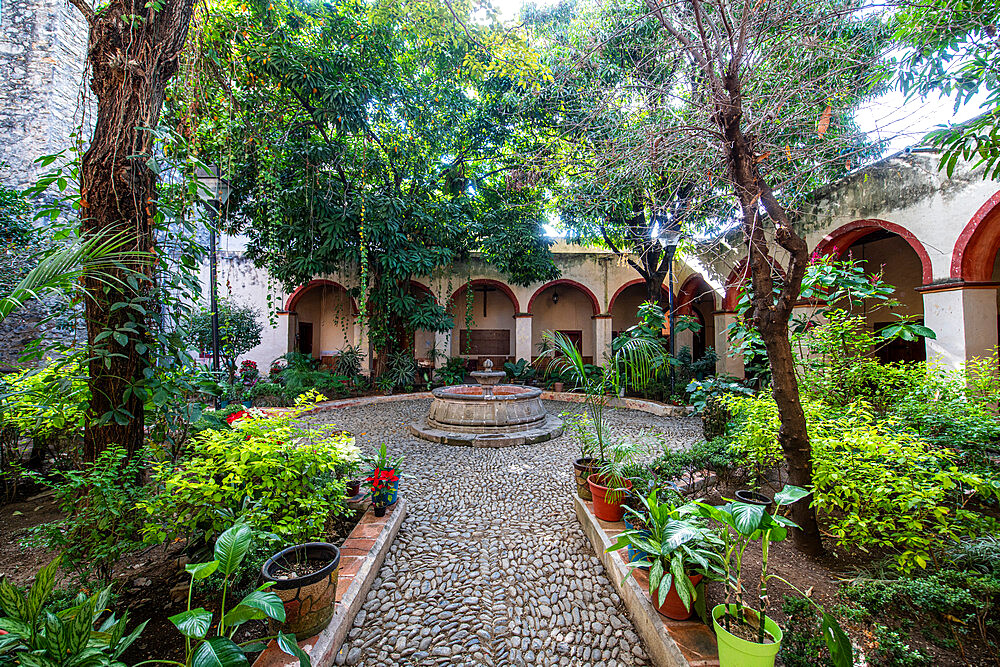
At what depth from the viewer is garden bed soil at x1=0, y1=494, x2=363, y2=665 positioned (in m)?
1.98

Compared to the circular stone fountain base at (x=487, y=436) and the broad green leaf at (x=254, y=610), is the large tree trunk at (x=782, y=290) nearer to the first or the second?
the broad green leaf at (x=254, y=610)

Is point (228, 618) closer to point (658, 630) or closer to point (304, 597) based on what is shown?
point (304, 597)

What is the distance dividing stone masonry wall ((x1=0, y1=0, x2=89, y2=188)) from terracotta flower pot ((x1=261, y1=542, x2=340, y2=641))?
8.52 metres

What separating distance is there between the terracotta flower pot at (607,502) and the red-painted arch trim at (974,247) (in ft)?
19.4

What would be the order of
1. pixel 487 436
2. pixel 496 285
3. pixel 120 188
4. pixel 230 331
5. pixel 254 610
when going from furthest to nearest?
pixel 496 285, pixel 230 331, pixel 487 436, pixel 120 188, pixel 254 610

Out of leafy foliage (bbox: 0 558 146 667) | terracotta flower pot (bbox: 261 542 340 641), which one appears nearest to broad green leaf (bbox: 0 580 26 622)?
leafy foliage (bbox: 0 558 146 667)

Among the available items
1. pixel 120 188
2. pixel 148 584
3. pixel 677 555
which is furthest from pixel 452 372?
pixel 677 555

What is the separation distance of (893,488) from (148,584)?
421 centimetres

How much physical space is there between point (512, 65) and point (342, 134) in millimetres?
3651

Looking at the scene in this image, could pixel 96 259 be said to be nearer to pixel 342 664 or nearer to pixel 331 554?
pixel 331 554

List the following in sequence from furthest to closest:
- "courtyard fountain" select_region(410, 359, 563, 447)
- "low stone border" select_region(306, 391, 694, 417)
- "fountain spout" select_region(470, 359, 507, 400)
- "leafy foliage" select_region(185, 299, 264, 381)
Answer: "leafy foliage" select_region(185, 299, 264, 381)
"low stone border" select_region(306, 391, 694, 417)
"fountain spout" select_region(470, 359, 507, 400)
"courtyard fountain" select_region(410, 359, 563, 447)

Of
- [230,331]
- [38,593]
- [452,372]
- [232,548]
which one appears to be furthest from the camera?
[452,372]

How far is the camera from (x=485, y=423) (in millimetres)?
6699

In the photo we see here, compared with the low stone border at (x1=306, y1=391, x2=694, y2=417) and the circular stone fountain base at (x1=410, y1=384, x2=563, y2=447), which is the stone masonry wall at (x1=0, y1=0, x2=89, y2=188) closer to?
the low stone border at (x1=306, y1=391, x2=694, y2=417)
